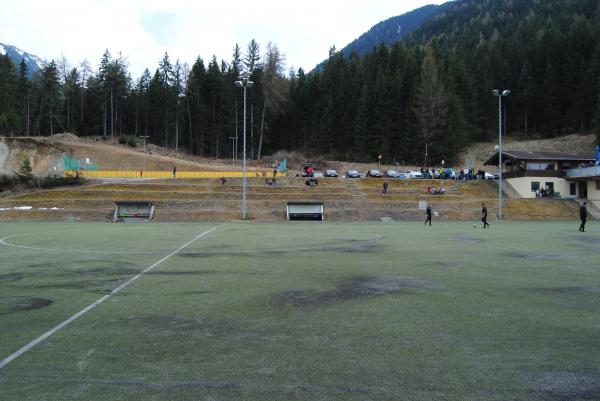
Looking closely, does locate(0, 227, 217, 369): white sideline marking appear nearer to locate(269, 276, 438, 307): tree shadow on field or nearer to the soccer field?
the soccer field

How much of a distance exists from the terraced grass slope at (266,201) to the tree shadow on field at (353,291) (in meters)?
31.1

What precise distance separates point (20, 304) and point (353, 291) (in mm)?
6947

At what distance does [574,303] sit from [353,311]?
460cm

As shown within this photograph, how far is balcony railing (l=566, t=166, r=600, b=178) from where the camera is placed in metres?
49.9

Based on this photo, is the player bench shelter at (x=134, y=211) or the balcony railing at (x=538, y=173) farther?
the balcony railing at (x=538, y=173)

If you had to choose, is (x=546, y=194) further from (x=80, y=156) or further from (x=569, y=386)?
(x=80, y=156)

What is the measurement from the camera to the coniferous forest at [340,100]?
286 feet

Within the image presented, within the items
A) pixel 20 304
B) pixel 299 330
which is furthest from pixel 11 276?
pixel 299 330

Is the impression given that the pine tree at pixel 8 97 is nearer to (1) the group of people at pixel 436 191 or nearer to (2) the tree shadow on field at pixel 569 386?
(1) the group of people at pixel 436 191

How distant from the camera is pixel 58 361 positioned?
577cm

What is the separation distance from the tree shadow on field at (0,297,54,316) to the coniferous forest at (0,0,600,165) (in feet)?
260

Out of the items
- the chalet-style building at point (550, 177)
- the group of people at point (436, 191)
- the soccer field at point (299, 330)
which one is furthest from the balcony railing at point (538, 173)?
the soccer field at point (299, 330)

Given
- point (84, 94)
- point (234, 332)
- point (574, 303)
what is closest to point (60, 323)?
point (234, 332)

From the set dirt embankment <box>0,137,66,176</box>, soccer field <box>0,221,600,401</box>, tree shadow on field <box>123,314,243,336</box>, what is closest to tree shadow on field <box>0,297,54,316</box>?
soccer field <box>0,221,600,401</box>
